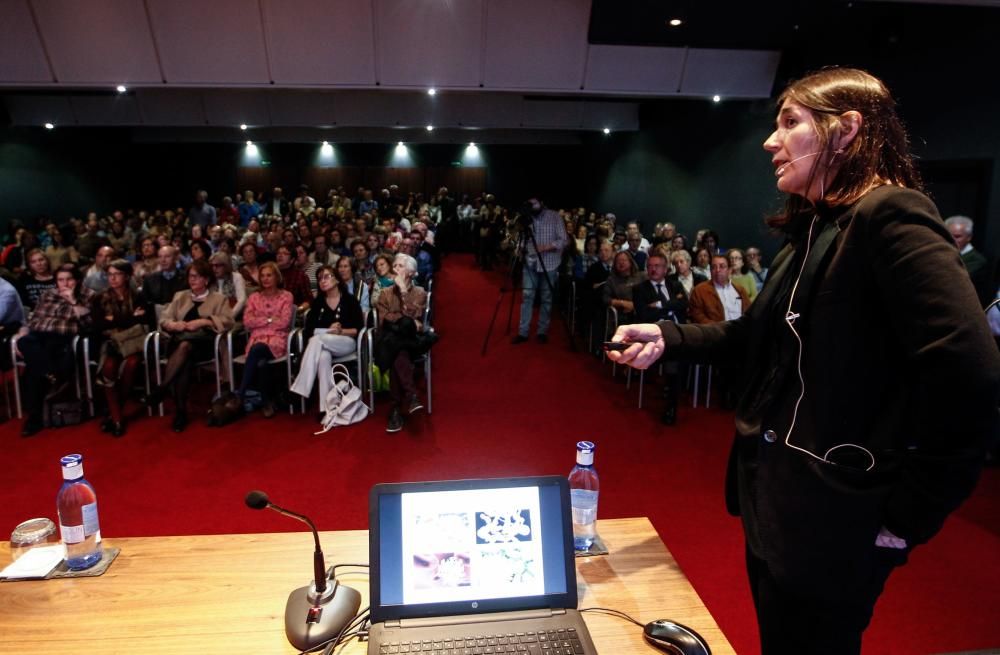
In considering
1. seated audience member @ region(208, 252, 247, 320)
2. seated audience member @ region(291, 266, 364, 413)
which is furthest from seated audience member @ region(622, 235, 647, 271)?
seated audience member @ region(208, 252, 247, 320)

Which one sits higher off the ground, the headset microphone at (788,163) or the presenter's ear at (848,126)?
the presenter's ear at (848,126)

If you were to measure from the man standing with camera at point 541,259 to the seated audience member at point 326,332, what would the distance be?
2390 mm

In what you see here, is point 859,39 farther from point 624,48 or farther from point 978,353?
point 978,353

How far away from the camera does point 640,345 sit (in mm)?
1376

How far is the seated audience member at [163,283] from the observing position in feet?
17.4

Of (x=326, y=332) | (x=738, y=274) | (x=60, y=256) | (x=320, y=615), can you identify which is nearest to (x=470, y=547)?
(x=320, y=615)

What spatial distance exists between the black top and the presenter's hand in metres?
3.72

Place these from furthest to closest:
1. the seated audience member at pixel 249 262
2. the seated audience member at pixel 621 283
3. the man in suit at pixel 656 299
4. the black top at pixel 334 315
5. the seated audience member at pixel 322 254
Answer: the seated audience member at pixel 322 254, the seated audience member at pixel 249 262, the seated audience member at pixel 621 283, the man in suit at pixel 656 299, the black top at pixel 334 315

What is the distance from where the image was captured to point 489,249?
12.7 meters

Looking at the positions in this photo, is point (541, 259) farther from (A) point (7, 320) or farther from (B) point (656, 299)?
(A) point (7, 320)

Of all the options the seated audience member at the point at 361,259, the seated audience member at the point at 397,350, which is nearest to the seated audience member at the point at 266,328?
the seated audience member at the point at 397,350

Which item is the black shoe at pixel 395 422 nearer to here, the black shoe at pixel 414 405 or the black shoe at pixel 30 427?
the black shoe at pixel 414 405

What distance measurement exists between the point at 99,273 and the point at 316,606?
19.4ft

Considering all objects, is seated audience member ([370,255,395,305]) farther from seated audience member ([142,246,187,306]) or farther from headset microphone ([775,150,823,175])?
headset microphone ([775,150,823,175])
